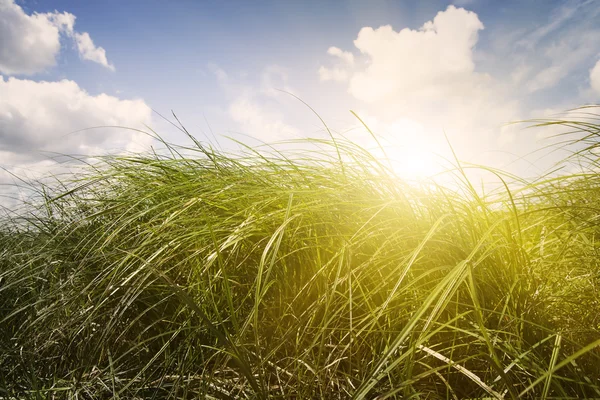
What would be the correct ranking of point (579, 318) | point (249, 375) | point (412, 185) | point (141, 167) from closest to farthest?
1. point (249, 375)
2. point (579, 318)
3. point (412, 185)
4. point (141, 167)

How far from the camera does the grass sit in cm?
83

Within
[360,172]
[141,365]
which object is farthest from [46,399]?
[360,172]

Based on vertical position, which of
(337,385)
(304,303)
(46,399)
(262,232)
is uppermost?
(262,232)

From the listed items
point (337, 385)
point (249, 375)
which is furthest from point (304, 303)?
point (249, 375)

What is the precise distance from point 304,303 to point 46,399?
0.80 metres

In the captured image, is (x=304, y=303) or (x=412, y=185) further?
(x=412, y=185)

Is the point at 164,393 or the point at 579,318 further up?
the point at 579,318

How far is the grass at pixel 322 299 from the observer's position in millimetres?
834

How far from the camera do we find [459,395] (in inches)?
34.5

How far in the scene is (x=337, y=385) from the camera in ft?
2.93

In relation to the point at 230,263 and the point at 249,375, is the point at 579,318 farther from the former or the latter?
the point at 230,263

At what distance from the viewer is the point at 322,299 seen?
0.96 metres

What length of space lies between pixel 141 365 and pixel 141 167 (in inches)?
39.2

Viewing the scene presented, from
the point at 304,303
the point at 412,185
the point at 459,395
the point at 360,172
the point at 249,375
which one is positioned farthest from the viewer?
the point at 360,172
